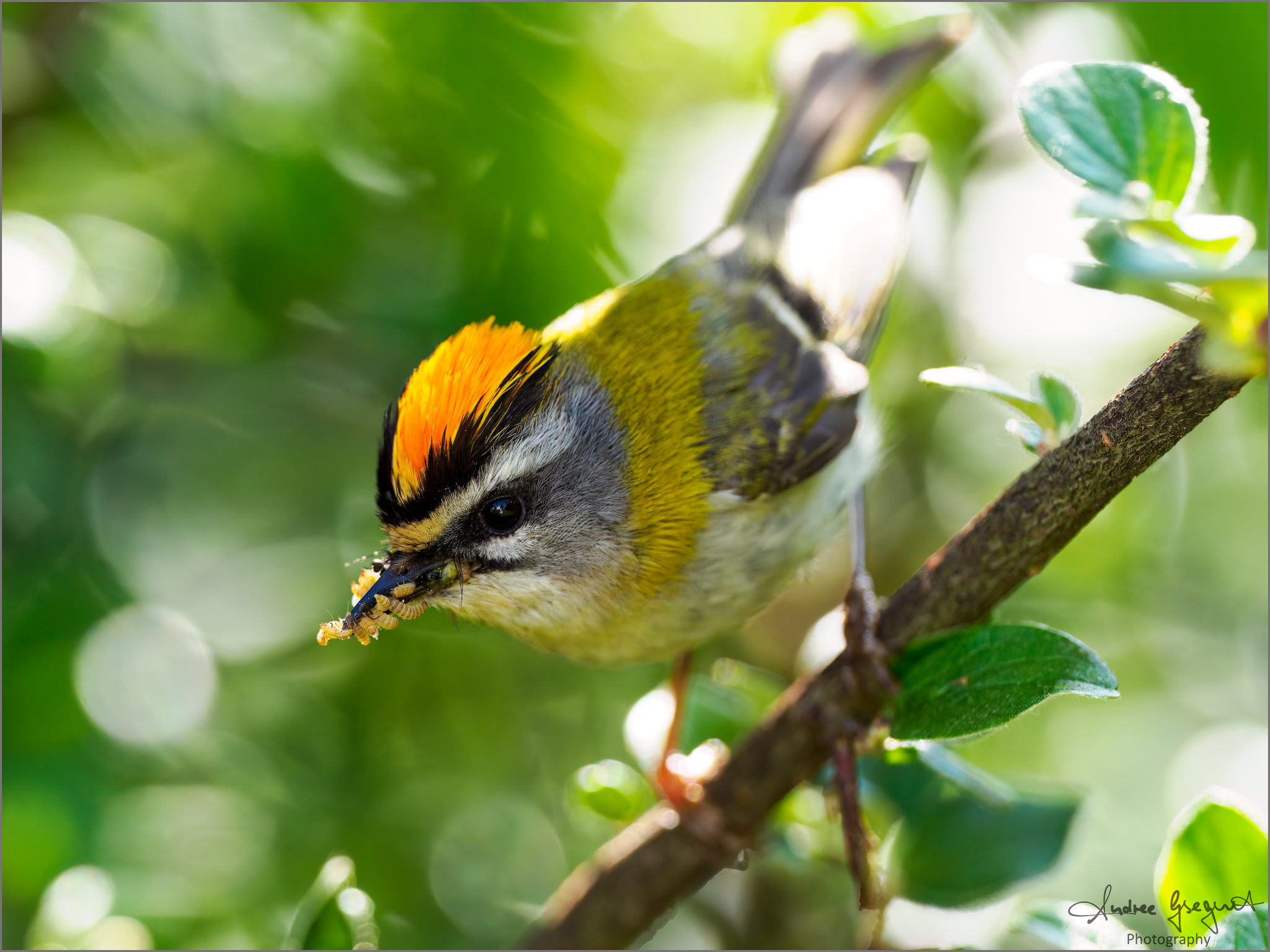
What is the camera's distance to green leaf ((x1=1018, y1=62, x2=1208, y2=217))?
3.45 feet

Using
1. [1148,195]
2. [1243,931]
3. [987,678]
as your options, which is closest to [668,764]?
[987,678]

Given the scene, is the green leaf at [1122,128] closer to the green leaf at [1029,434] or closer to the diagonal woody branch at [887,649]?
the diagonal woody branch at [887,649]

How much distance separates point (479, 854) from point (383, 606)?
966 millimetres

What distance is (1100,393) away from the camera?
9.46 feet

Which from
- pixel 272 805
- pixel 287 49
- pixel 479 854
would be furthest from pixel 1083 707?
pixel 287 49

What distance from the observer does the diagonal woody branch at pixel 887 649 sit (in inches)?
46.8

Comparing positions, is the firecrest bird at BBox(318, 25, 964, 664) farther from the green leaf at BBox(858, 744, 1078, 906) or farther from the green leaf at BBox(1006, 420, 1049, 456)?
the green leaf at BBox(1006, 420, 1049, 456)

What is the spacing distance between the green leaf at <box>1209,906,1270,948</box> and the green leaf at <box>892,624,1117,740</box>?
0.98ft

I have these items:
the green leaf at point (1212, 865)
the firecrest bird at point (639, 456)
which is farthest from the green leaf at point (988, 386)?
the firecrest bird at point (639, 456)

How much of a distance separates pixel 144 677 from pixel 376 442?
82 centimetres

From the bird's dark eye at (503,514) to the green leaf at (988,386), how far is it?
3.16 ft

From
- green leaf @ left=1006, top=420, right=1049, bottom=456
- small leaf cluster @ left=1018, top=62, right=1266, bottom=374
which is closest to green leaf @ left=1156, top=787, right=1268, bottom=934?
green leaf @ left=1006, top=420, right=1049, bottom=456

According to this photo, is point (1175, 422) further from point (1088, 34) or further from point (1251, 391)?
point (1088, 34)
